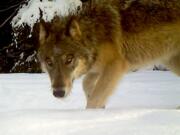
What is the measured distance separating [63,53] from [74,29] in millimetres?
364

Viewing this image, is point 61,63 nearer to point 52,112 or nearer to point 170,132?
point 52,112

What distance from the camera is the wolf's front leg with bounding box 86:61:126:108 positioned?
5.67 m

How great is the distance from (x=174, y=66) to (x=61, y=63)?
1877mm

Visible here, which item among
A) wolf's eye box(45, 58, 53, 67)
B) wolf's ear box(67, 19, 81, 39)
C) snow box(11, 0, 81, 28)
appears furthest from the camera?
snow box(11, 0, 81, 28)

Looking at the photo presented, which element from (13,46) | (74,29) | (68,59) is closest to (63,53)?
(68,59)

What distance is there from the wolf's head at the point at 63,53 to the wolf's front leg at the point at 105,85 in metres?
0.21

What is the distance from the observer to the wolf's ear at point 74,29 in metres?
5.51

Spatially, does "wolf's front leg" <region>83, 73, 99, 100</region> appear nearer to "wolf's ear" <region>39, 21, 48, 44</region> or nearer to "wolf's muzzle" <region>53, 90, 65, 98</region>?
"wolf's ear" <region>39, 21, 48, 44</region>

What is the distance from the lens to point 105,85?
572 cm

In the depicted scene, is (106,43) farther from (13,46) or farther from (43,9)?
(13,46)

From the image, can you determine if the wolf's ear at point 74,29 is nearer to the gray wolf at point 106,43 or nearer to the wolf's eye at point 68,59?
the gray wolf at point 106,43

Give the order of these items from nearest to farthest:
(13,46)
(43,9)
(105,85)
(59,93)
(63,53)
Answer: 1. (59,93)
2. (63,53)
3. (105,85)
4. (43,9)
5. (13,46)

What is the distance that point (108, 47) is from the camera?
5.74 meters

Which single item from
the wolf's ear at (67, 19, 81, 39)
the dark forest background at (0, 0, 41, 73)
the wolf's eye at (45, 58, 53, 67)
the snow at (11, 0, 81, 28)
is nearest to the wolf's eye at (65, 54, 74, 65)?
the wolf's eye at (45, 58, 53, 67)
